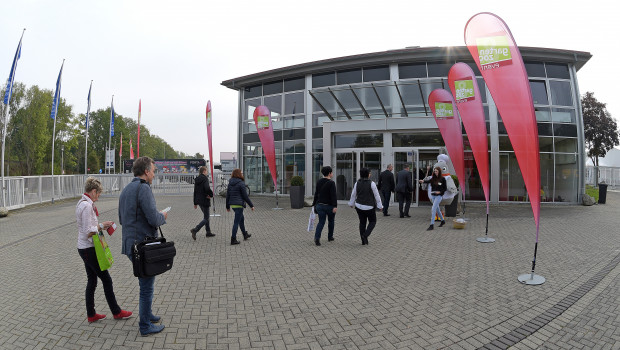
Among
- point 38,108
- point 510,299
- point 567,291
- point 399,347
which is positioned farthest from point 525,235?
point 38,108

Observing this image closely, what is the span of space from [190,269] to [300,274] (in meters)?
1.85

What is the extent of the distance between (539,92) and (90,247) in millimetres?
19358

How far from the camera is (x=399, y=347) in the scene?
297 centimetres

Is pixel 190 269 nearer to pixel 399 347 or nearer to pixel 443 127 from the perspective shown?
pixel 399 347

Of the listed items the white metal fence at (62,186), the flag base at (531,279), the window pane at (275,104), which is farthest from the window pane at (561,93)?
the white metal fence at (62,186)

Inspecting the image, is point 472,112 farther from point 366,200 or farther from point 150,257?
point 150,257

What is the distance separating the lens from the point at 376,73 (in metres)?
18.0

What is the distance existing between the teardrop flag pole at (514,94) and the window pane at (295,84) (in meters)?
14.8

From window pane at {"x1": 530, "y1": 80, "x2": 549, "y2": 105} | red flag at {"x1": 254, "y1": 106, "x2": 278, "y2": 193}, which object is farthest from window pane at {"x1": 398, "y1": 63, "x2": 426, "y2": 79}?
red flag at {"x1": 254, "y1": 106, "x2": 278, "y2": 193}

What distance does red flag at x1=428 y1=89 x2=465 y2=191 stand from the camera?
33.2 ft

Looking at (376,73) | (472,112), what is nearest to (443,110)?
(472,112)

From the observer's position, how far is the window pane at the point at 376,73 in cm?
1780

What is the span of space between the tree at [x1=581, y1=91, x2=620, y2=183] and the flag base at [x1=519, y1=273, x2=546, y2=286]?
1272 inches

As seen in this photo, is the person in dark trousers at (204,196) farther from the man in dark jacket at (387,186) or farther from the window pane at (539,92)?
the window pane at (539,92)
